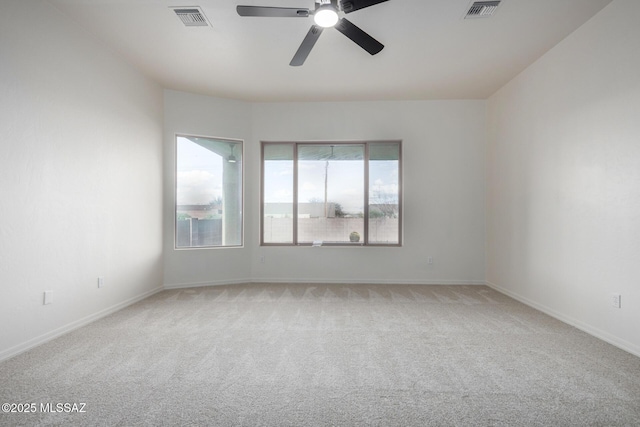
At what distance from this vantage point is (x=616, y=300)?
282 cm

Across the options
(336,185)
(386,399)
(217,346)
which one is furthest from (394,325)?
(336,185)

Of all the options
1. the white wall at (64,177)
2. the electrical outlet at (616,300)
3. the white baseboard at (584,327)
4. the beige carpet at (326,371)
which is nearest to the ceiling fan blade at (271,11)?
the white wall at (64,177)

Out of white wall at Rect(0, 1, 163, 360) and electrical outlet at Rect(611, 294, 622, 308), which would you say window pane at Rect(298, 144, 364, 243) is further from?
electrical outlet at Rect(611, 294, 622, 308)

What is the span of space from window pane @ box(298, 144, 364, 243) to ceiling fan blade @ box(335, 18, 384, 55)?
8.61 feet

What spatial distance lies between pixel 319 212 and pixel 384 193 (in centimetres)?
112

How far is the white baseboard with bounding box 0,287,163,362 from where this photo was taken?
252cm

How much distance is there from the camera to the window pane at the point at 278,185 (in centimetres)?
549

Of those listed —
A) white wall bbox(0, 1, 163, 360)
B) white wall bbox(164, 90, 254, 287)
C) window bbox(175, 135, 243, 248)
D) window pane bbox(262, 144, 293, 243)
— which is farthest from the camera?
window pane bbox(262, 144, 293, 243)

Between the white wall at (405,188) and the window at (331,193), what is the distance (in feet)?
0.50

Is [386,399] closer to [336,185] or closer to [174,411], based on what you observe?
[174,411]

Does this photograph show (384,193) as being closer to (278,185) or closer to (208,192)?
(278,185)

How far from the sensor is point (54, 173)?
9.66ft

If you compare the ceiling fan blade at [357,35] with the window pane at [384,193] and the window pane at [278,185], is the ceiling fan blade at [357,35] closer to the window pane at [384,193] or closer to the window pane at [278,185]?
the window pane at [384,193]

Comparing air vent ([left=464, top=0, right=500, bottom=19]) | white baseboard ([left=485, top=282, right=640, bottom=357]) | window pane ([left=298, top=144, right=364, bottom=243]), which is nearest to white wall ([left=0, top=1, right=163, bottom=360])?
window pane ([left=298, top=144, right=364, bottom=243])
